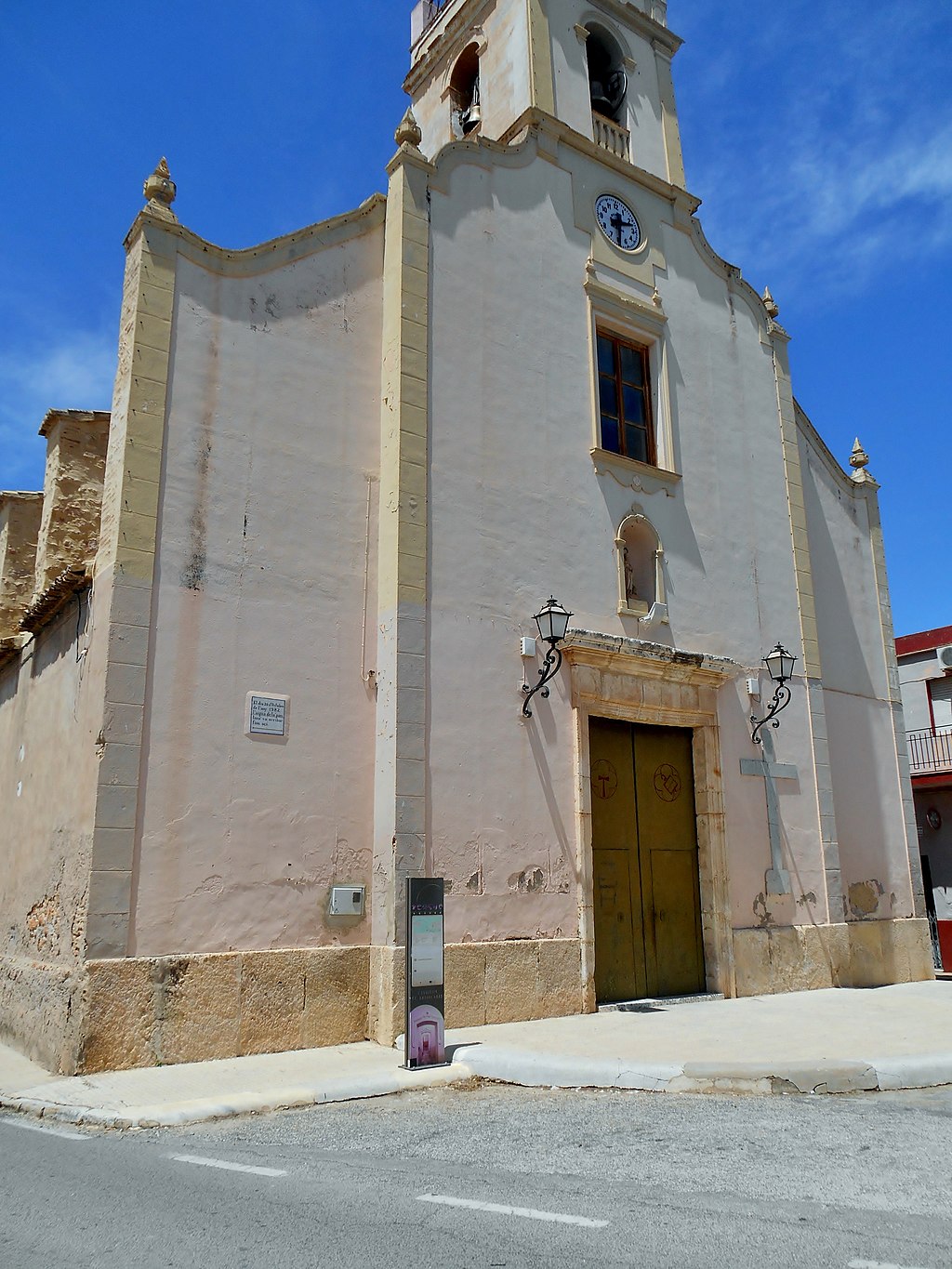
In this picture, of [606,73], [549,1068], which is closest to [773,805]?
[549,1068]

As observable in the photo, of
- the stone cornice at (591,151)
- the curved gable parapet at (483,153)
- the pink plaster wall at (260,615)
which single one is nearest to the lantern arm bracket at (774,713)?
the pink plaster wall at (260,615)

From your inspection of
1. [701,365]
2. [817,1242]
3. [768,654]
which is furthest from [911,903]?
[817,1242]

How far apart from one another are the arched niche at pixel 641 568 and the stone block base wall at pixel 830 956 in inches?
138

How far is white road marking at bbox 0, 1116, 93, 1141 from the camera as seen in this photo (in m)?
5.55

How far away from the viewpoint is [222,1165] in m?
4.74

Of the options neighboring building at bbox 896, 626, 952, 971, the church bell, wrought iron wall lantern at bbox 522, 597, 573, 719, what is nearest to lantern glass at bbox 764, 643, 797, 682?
wrought iron wall lantern at bbox 522, 597, 573, 719

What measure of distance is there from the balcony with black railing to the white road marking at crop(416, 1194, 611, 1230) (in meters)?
19.4

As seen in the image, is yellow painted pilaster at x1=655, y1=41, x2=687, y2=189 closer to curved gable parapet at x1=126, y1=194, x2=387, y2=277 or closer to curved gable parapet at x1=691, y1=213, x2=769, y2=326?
curved gable parapet at x1=691, y1=213, x2=769, y2=326

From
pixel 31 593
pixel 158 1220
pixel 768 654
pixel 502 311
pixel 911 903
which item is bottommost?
pixel 158 1220

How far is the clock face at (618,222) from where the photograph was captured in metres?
12.1

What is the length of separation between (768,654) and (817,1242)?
886 centimetres

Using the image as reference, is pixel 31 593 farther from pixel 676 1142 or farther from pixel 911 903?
pixel 911 903

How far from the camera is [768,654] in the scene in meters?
11.9

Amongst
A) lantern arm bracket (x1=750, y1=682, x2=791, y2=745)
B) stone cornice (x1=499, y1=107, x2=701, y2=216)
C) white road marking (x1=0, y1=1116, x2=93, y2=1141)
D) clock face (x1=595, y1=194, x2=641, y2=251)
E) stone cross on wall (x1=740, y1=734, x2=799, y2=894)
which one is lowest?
white road marking (x1=0, y1=1116, x2=93, y2=1141)
